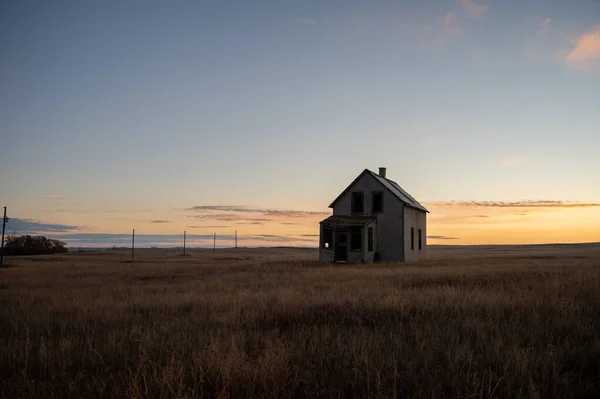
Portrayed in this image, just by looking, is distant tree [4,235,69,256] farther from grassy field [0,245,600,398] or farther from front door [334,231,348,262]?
grassy field [0,245,600,398]

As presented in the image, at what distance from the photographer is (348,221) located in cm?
3188

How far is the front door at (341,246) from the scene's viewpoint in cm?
3228

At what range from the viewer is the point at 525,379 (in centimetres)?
452

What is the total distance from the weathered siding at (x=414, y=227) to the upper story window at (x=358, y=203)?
3383 mm

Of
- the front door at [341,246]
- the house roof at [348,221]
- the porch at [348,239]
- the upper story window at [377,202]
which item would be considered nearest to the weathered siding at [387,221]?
the upper story window at [377,202]

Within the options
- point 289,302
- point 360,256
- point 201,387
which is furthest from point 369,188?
point 201,387

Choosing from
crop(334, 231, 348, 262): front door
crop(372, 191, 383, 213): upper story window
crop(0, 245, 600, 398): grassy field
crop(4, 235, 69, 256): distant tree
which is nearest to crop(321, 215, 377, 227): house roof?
crop(372, 191, 383, 213): upper story window

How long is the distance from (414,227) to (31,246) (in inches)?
2483

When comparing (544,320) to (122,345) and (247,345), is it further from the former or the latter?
(122,345)

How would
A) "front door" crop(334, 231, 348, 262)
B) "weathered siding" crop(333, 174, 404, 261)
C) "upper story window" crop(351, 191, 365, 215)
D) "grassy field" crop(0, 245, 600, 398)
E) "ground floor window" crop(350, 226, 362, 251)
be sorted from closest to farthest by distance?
"grassy field" crop(0, 245, 600, 398) → "ground floor window" crop(350, 226, 362, 251) → "front door" crop(334, 231, 348, 262) → "weathered siding" crop(333, 174, 404, 261) → "upper story window" crop(351, 191, 365, 215)

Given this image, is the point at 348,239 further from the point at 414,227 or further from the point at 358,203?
the point at 414,227

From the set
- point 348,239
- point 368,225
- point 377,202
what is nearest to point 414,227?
point 377,202

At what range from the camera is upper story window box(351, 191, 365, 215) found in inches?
1350

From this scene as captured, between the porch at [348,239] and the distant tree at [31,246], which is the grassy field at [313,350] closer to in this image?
the porch at [348,239]
